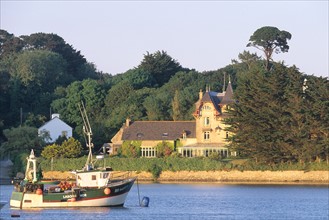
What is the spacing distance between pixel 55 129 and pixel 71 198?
47.9m

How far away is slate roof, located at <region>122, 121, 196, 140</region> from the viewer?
4395 inches

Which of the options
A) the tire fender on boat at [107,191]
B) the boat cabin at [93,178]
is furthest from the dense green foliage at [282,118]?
the tire fender on boat at [107,191]

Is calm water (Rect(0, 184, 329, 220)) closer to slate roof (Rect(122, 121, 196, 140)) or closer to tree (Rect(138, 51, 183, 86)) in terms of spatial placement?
slate roof (Rect(122, 121, 196, 140))

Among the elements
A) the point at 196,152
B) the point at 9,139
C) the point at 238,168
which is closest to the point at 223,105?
the point at 196,152

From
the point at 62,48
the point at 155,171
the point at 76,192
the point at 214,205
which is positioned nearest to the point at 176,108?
the point at 155,171

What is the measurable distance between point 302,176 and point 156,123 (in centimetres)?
1987

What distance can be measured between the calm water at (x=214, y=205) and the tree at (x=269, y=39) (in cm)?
5374

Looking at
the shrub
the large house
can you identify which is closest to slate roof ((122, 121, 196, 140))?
the large house

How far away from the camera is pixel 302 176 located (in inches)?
3875

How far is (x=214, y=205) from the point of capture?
73.2m

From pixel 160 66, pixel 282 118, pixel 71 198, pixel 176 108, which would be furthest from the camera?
pixel 160 66

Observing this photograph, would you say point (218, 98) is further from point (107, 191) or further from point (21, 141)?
point (107, 191)

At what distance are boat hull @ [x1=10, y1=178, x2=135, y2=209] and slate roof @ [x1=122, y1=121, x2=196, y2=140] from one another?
4129cm

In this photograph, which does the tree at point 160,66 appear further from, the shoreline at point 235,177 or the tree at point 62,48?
the shoreline at point 235,177
